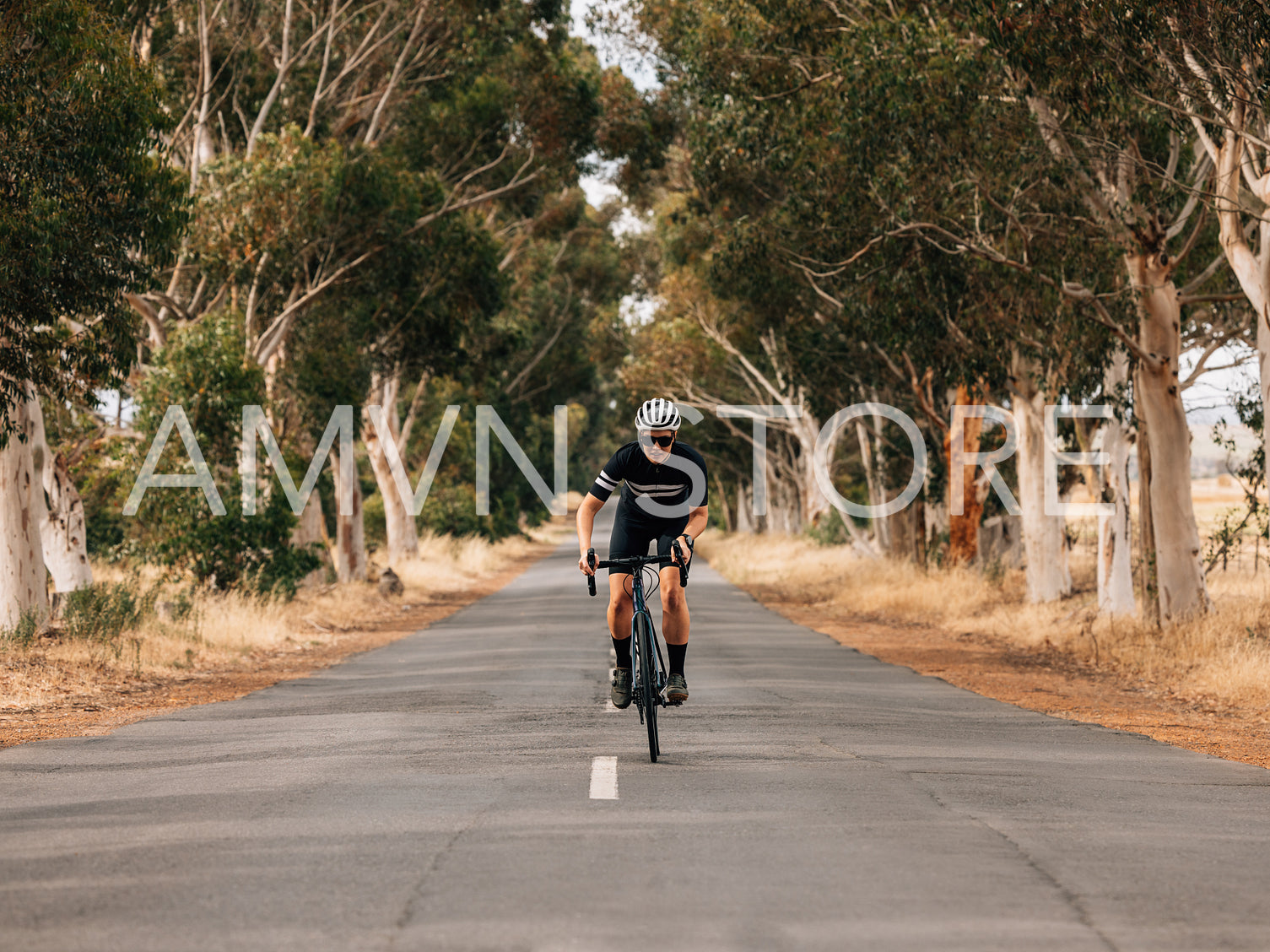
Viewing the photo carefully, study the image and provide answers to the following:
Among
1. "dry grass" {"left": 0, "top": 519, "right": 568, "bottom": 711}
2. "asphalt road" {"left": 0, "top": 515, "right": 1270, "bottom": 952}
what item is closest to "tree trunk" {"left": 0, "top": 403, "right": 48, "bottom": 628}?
"dry grass" {"left": 0, "top": 519, "right": 568, "bottom": 711}

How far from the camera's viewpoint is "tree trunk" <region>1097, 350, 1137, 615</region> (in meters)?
20.4

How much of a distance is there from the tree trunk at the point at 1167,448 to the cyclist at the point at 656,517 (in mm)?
10491

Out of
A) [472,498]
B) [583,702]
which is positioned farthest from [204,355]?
[472,498]

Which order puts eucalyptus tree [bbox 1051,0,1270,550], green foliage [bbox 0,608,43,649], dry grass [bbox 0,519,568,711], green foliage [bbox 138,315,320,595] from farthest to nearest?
green foliage [bbox 138,315,320,595] → green foliage [bbox 0,608,43,649] → dry grass [bbox 0,519,568,711] → eucalyptus tree [bbox 1051,0,1270,550]

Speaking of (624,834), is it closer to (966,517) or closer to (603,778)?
(603,778)

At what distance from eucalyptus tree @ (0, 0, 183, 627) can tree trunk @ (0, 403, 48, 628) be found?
118 cm

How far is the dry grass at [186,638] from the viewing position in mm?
14258

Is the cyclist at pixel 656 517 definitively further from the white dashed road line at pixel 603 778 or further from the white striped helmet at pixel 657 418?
the white dashed road line at pixel 603 778

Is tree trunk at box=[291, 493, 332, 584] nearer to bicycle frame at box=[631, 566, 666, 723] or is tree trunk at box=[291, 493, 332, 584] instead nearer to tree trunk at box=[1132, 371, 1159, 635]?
tree trunk at box=[1132, 371, 1159, 635]

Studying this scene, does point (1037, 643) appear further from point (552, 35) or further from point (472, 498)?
point (472, 498)

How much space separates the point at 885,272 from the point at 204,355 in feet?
34.1

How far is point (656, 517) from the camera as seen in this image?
9.32 meters

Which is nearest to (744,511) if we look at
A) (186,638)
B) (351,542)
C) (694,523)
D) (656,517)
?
(351,542)

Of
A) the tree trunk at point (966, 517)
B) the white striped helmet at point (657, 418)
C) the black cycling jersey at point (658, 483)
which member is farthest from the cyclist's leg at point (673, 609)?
the tree trunk at point (966, 517)
